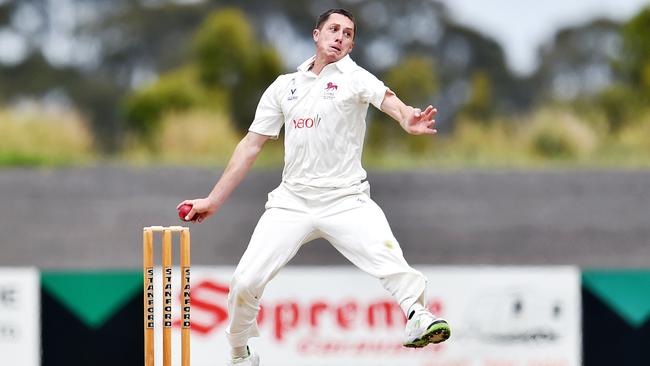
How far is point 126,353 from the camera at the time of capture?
19.2 feet

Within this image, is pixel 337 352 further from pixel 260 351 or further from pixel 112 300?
pixel 112 300

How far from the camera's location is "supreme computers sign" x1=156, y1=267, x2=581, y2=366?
578cm

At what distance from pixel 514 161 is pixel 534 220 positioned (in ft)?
8.41

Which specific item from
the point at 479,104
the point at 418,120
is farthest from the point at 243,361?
the point at 479,104

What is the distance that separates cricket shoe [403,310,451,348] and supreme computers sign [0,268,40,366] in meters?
2.15

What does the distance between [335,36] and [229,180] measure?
2.12 ft

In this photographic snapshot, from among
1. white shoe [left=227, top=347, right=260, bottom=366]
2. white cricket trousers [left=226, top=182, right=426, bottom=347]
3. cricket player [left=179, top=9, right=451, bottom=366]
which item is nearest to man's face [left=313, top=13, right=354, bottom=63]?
cricket player [left=179, top=9, right=451, bottom=366]

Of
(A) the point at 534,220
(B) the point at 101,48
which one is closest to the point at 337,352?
(A) the point at 534,220

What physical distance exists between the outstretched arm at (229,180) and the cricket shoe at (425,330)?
32.2 inches

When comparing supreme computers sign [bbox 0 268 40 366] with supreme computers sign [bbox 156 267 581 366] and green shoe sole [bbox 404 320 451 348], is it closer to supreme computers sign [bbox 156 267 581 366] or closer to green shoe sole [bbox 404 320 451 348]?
supreme computers sign [bbox 156 267 581 366]

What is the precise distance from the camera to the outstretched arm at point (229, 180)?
4.60 m

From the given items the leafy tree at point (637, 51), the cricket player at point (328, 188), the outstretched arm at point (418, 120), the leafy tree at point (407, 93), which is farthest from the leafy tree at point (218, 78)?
the outstretched arm at point (418, 120)

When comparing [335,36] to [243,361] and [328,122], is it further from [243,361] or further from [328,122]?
[243,361]

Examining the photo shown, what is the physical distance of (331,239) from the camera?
15.0 ft
